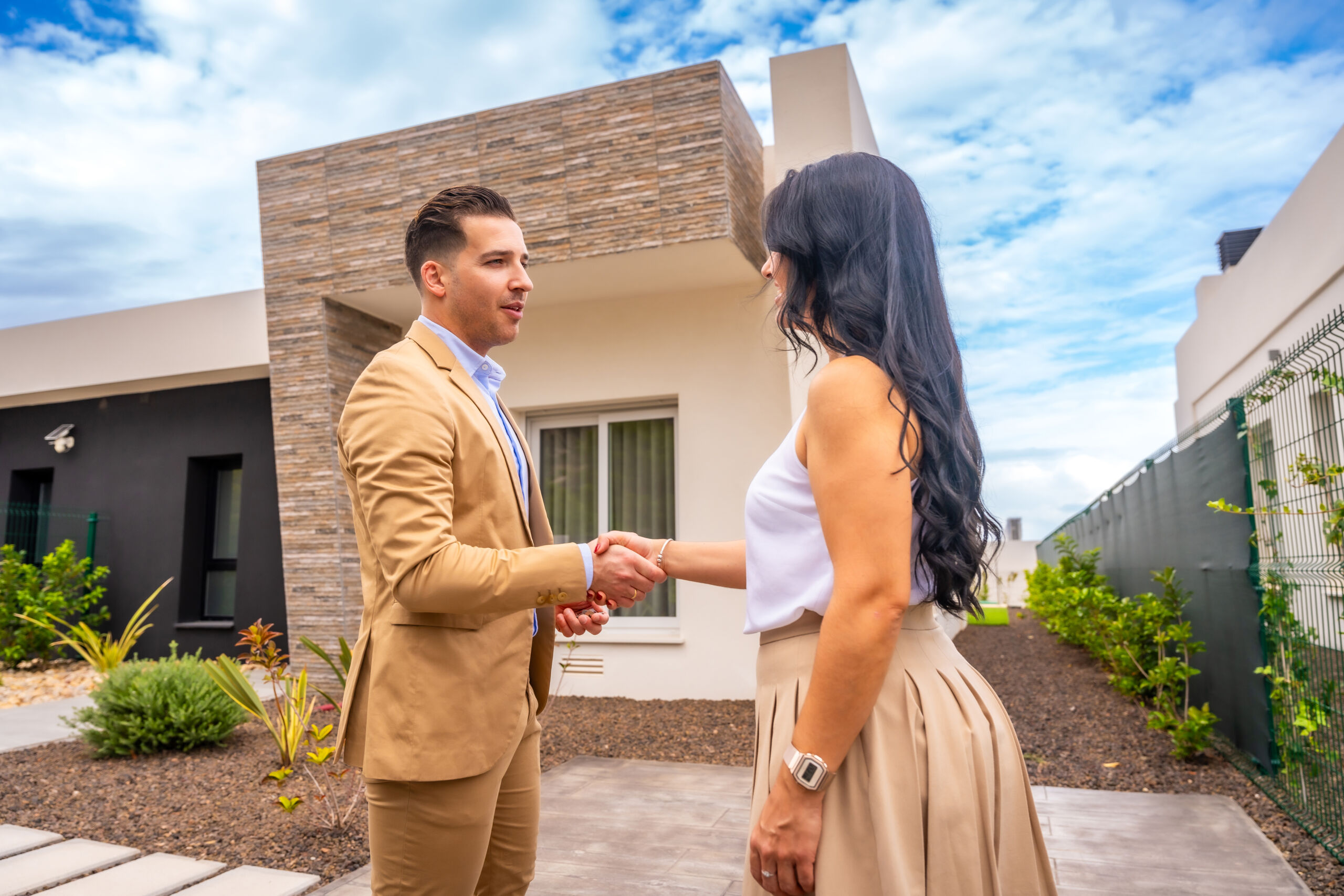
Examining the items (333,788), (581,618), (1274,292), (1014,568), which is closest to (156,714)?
(333,788)

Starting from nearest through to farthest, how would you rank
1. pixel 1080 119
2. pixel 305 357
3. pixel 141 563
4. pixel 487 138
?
pixel 487 138
pixel 305 357
pixel 1080 119
pixel 141 563

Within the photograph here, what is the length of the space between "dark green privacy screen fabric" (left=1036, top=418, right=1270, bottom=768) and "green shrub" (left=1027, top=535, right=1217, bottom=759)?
117mm

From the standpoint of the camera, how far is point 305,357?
6.71 m

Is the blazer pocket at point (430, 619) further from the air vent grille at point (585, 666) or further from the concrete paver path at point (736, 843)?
the air vent grille at point (585, 666)

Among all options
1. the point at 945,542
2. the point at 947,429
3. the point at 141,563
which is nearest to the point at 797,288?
the point at 947,429

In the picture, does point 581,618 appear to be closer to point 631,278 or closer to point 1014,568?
point 631,278

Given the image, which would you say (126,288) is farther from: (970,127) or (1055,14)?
(1055,14)

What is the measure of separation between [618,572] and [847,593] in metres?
0.67

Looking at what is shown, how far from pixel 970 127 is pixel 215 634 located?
356 inches

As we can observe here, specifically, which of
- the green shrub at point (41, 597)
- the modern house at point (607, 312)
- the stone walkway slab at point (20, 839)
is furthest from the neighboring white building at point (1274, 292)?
the green shrub at point (41, 597)

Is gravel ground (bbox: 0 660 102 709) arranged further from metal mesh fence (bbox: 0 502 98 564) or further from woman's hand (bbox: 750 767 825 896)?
woman's hand (bbox: 750 767 825 896)

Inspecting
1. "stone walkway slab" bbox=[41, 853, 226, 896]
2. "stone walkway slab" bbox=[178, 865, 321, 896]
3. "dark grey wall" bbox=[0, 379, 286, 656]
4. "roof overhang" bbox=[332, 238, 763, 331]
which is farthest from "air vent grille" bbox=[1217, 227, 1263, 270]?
"stone walkway slab" bbox=[41, 853, 226, 896]

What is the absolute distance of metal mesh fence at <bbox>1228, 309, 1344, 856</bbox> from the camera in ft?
9.75

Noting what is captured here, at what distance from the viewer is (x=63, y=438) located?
32.0ft
